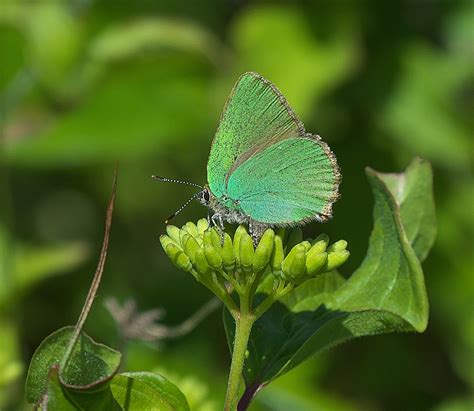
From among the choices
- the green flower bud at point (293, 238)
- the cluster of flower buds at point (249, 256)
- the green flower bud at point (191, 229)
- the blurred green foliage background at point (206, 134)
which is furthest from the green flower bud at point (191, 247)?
the blurred green foliage background at point (206, 134)

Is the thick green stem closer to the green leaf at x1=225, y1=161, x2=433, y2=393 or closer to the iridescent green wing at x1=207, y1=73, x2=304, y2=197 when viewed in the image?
the green leaf at x1=225, y1=161, x2=433, y2=393

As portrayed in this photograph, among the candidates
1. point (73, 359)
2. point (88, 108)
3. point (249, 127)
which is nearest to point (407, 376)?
point (88, 108)

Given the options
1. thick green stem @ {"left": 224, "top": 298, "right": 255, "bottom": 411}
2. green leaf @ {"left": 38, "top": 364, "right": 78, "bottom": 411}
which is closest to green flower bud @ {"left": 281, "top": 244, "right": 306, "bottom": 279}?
thick green stem @ {"left": 224, "top": 298, "right": 255, "bottom": 411}

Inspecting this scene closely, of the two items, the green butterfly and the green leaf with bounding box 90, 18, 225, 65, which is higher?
the green butterfly

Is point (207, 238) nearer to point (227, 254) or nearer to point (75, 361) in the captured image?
point (227, 254)

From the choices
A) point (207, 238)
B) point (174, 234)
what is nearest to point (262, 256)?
point (207, 238)

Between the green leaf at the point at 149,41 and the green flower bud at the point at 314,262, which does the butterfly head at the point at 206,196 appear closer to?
the green flower bud at the point at 314,262

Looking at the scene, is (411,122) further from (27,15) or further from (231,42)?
(27,15)
